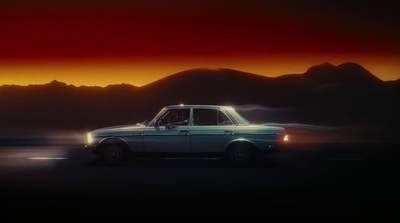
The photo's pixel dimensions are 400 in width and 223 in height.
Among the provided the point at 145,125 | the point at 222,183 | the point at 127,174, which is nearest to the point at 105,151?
the point at 145,125

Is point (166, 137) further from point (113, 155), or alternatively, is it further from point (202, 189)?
point (202, 189)

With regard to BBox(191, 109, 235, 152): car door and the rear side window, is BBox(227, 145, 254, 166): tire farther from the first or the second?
the rear side window

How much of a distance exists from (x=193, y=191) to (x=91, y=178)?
10.4ft

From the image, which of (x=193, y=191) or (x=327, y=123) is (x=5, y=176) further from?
(x=327, y=123)

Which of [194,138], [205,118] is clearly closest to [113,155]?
[194,138]

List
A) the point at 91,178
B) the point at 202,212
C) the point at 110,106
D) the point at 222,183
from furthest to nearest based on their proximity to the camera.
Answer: the point at 110,106, the point at 91,178, the point at 222,183, the point at 202,212

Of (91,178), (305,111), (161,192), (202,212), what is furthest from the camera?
(305,111)

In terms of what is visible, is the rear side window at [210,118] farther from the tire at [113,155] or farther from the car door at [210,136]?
the tire at [113,155]

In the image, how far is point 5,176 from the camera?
48.2 ft

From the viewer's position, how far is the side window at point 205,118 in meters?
17.2

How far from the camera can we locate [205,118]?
1736cm

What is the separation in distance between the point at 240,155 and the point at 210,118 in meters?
1.29

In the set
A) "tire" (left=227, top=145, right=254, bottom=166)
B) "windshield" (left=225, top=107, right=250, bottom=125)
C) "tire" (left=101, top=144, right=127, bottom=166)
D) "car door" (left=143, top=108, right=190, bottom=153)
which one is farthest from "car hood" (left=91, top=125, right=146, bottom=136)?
"tire" (left=227, top=145, right=254, bottom=166)

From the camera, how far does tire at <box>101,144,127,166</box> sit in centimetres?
1720
